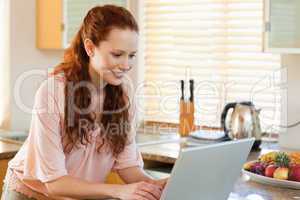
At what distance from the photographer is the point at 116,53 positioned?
178cm

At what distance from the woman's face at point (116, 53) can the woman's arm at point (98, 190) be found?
1.11ft

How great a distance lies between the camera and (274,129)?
125 inches

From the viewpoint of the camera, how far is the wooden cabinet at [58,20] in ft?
10.4

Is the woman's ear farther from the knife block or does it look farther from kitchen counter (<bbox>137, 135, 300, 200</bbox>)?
the knife block

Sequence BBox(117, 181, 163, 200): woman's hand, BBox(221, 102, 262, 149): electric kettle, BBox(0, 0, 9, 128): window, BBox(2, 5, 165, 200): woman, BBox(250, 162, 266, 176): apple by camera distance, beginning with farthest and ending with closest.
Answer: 1. BBox(0, 0, 9, 128): window
2. BBox(221, 102, 262, 149): electric kettle
3. BBox(250, 162, 266, 176): apple
4. BBox(2, 5, 165, 200): woman
5. BBox(117, 181, 163, 200): woman's hand

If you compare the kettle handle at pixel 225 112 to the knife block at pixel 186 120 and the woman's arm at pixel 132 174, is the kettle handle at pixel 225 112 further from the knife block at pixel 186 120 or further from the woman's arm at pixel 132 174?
the woman's arm at pixel 132 174

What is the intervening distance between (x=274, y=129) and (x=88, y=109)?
153cm

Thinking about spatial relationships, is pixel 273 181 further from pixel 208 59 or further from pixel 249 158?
pixel 208 59

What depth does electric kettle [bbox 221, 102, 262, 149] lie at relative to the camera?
2889 mm

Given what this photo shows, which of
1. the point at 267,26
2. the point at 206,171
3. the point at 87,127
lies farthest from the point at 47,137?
the point at 267,26

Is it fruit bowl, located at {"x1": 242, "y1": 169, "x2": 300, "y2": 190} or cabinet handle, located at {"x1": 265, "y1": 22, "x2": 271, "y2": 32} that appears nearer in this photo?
fruit bowl, located at {"x1": 242, "y1": 169, "x2": 300, "y2": 190}

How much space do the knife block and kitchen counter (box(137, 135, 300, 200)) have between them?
60mm

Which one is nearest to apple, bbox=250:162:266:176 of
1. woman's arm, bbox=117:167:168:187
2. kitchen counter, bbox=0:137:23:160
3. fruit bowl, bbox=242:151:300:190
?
fruit bowl, bbox=242:151:300:190

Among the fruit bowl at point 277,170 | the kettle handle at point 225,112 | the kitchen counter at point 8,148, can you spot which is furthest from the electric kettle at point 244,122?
the kitchen counter at point 8,148
